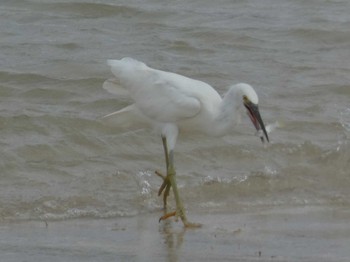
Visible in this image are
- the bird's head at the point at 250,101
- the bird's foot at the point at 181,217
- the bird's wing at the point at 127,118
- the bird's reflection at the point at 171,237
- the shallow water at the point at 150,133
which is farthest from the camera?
the shallow water at the point at 150,133

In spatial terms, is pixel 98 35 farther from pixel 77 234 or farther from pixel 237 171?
pixel 77 234

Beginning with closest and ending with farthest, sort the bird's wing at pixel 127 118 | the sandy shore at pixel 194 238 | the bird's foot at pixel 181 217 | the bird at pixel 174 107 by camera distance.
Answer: the sandy shore at pixel 194 238, the bird's foot at pixel 181 217, the bird at pixel 174 107, the bird's wing at pixel 127 118

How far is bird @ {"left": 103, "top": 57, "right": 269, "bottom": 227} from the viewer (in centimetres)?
806

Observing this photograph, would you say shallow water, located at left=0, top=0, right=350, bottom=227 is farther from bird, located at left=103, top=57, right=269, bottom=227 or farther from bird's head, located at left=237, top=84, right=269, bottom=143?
bird's head, located at left=237, top=84, right=269, bottom=143

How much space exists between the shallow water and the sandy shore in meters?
0.39

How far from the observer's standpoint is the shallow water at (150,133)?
28.7 ft

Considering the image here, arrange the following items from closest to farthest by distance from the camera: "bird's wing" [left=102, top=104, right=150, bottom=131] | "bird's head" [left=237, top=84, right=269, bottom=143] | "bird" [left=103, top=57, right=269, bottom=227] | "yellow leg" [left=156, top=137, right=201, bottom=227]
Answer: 1. "yellow leg" [left=156, top=137, right=201, bottom=227]
2. "bird's head" [left=237, top=84, right=269, bottom=143]
3. "bird" [left=103, top=57, right=269, bottom=227]
4. "bird's wing" [left=102, top=104, right=150, bottom=131]

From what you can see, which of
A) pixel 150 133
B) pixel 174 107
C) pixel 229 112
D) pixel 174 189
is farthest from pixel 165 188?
pixel 150 133

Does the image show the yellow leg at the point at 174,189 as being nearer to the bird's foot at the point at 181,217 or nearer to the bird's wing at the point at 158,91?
the bird's foot at the point at 181,217

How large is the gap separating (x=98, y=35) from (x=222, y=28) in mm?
1790

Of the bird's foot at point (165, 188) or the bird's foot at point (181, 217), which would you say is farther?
the bird's foot at point (165, 188)

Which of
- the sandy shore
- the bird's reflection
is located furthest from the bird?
the sandy shore

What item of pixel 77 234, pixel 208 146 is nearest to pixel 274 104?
pixel 208 146

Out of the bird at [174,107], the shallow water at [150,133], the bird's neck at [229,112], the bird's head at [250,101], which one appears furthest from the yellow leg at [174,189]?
the bird's head at [250,101]
